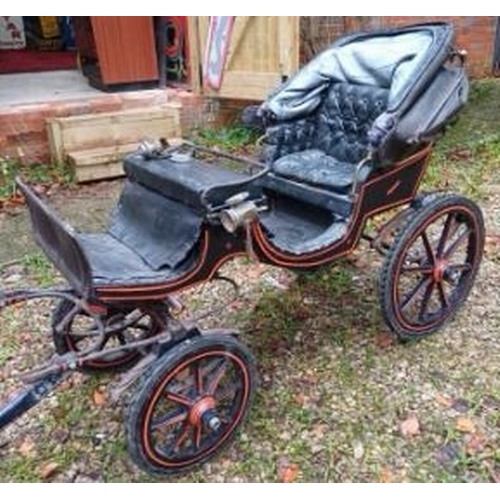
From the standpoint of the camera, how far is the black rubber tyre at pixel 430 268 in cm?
272

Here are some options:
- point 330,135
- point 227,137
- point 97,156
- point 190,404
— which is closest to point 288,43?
point 227,137

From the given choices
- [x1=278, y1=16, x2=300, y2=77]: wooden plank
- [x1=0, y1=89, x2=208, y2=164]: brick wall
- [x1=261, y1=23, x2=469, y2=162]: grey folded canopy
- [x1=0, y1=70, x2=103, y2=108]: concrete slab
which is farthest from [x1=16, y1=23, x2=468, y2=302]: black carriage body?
[x1=0, y1=70, x2=103, y2=108]: concrete slab

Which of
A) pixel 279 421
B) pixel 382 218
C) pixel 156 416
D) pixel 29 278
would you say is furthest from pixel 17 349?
pixel 382 218

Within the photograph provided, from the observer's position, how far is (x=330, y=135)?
332cm

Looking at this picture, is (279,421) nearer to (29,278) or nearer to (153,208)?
(153,208)

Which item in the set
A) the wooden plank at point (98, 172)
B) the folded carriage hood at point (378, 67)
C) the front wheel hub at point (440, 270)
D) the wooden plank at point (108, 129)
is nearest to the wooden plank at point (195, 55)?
the wooden plank at point (108, 129)

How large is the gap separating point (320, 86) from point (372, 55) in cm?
31

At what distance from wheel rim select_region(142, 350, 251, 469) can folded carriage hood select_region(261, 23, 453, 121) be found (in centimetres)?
127

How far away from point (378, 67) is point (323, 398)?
1.63m

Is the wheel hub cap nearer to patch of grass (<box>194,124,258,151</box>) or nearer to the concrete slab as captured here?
patch of grass (<box>194,124,258,151</box>)

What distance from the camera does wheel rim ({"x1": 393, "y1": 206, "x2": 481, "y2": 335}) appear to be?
112 inches

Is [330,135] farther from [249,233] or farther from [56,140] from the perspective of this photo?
[56,140]

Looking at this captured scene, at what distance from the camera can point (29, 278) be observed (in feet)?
12.3

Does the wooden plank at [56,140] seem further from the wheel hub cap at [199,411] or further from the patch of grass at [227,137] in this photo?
the wheel hub cap at [199,411]
